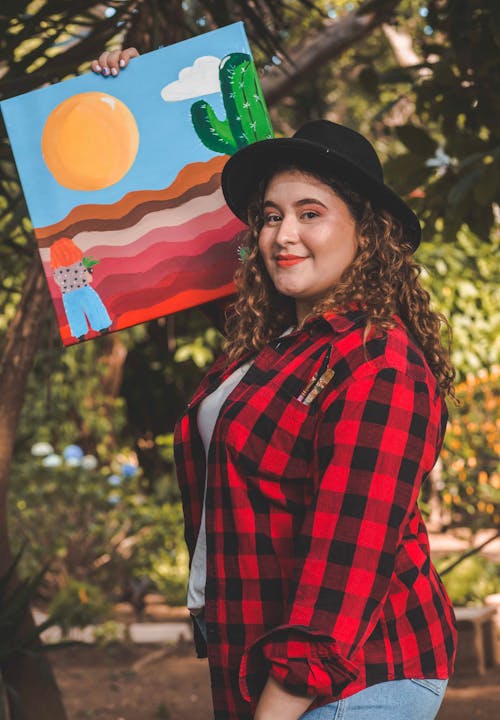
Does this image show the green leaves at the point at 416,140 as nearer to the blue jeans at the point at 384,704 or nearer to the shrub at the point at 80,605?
the blue jeans at the point at 384,704

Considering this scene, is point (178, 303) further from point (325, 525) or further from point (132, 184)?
point (325, 525)

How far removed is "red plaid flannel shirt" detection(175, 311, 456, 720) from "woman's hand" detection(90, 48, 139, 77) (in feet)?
2.51

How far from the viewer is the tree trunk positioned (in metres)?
3.02

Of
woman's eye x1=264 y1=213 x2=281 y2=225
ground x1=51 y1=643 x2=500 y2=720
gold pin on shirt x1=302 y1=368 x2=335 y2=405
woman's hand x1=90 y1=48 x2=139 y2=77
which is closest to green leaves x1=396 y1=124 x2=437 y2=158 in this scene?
woman's hand x1=90 y1=48 x2=139 y2=77

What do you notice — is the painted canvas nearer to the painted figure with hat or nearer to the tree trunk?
the painted figure with hat

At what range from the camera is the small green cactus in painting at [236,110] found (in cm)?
192

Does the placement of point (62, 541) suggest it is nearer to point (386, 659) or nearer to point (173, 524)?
point (173, 524)

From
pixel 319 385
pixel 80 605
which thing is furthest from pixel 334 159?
pixel 80 605

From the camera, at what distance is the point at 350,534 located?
132cm

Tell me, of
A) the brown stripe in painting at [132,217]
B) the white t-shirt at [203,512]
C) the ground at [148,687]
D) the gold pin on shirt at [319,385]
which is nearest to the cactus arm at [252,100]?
the brown stripe in painting at [132,217]

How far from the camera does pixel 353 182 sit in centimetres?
153

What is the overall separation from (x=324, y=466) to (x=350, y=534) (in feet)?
0.33

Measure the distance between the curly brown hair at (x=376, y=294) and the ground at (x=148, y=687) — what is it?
9.20ft

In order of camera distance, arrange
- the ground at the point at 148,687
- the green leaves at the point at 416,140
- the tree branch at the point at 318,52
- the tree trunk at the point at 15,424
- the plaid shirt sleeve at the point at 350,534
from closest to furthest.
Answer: the plaid shirt sleeve at the point at 350,534, the green leaves at the point at 416,140, the tree trunk at the point at 15,424, the ground at the point at 148,687, the tree branch at the point at 318,52
